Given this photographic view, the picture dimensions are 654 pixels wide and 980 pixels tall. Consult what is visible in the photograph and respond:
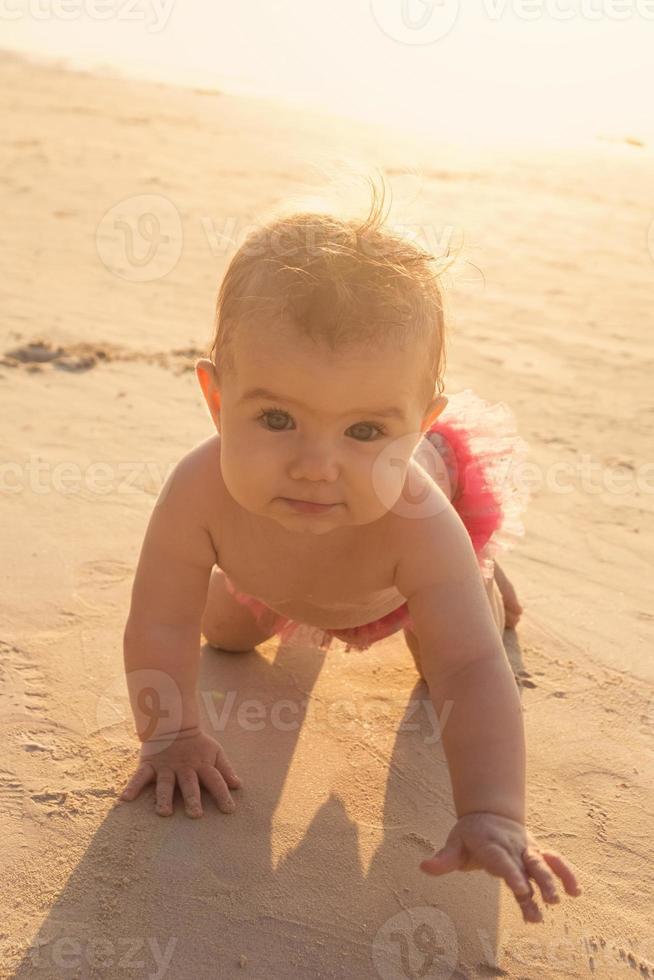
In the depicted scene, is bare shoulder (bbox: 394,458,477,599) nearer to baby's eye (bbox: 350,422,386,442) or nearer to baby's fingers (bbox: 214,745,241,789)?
baby's eye (bbox: 350,422,386,442)

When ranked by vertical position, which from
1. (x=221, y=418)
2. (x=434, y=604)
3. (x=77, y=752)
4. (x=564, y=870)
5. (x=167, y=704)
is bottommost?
(x=77, y=752)

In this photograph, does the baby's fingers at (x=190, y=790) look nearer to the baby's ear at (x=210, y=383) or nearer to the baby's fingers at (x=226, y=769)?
the baby's fingers at (x=226, y=769)

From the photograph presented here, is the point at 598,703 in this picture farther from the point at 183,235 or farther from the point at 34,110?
the point at 34,110

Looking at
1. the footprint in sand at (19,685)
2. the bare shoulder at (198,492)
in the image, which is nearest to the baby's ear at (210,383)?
the bare shoulder at (198,492)

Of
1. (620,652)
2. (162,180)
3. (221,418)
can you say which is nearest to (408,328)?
(221,418)

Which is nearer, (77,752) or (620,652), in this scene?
(77,752)

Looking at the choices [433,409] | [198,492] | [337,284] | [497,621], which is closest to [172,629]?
[198,492]

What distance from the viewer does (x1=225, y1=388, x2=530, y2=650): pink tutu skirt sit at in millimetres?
2771

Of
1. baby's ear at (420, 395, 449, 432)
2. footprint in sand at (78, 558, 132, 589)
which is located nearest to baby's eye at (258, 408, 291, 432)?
baby's ear at (420, 395, 449, 432)

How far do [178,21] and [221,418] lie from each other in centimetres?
2270

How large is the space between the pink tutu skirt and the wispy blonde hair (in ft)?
2.51

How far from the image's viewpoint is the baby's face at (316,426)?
1.89m

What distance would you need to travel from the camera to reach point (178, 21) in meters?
22.3

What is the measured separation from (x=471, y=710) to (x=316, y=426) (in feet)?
2.14
